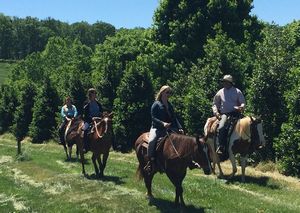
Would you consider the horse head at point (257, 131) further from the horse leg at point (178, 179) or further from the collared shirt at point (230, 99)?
the horse leg at point (178, 179)

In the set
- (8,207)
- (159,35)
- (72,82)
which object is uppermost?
(159,35)

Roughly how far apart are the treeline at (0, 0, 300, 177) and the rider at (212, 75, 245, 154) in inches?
181

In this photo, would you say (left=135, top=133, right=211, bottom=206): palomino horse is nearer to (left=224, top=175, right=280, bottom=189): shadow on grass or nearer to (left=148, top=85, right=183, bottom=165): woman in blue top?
(left=148, top=85, right=183, bottom=165): woman in blue top

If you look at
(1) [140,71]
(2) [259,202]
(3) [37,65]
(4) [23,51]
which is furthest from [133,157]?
(4) [23,51]

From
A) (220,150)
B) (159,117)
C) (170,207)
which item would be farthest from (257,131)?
(170,207)

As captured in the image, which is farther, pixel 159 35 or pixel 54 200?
pixel 159 35

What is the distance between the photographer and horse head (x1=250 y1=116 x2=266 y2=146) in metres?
18.6

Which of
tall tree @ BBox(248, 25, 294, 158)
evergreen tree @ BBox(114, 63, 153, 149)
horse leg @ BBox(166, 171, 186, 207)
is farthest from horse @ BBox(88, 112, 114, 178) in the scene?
evergreen tree @ BBox(114, 63, 153, 149)

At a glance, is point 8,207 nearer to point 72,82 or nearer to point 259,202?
point 259,202

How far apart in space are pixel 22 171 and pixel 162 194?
11855mm

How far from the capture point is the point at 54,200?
1786 centimetres

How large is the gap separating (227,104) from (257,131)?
61.9 inches

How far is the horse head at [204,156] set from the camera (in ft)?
43.5

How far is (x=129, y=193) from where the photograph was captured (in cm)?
1736
